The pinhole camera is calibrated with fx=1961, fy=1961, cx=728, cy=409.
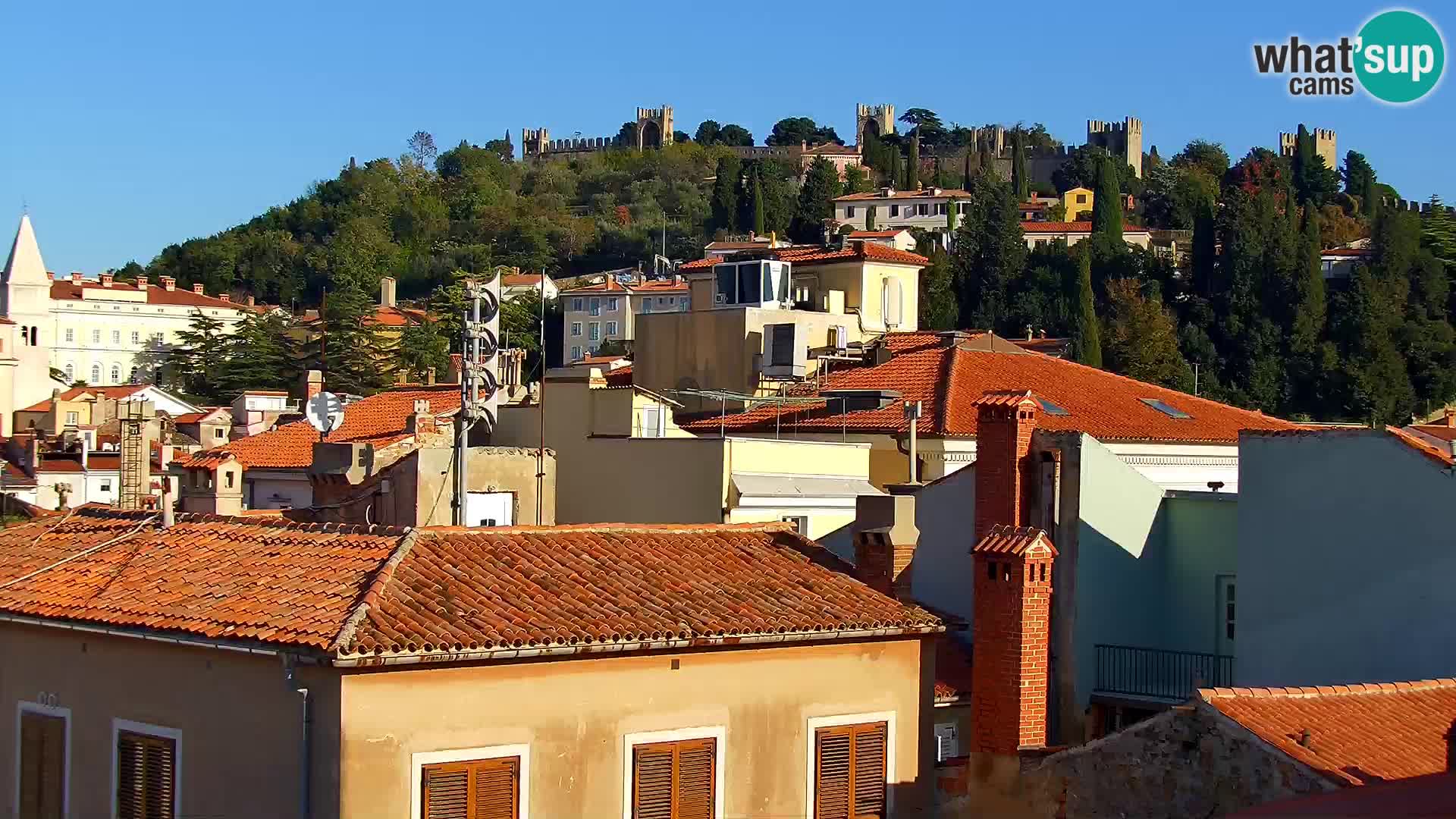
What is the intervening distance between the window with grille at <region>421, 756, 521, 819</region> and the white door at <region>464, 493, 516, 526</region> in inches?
347

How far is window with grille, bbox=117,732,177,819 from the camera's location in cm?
1288

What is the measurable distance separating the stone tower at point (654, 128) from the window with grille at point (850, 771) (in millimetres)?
168755

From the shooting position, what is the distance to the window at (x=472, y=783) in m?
12.2

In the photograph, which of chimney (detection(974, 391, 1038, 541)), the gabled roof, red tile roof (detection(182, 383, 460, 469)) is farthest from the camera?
red tile roof (detection(182, 383, 460, 469))

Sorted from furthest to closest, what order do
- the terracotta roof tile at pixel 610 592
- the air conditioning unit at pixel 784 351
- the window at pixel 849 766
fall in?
the air conditioning unit at pixel 784 351 < the window at pixel 849 766 < the terracotta roof tile at pixel 610 592

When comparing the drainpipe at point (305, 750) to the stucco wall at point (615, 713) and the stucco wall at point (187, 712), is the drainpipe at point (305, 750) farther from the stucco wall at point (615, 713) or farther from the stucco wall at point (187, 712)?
the stucco wall at point (615, 713)

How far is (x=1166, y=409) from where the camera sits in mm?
29609

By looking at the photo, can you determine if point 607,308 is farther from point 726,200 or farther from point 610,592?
point 610,592

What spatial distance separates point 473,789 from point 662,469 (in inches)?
427

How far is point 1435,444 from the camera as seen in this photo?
50.6 feet

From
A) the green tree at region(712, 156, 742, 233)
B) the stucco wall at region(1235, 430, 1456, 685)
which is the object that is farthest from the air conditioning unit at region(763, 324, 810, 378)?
the green tree at region(712, 156, 742, 233)

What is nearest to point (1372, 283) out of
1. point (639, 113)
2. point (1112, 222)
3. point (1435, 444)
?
point (1112, 222)

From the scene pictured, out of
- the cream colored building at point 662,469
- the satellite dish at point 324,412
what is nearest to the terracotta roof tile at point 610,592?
the cream colored building at point 662,469

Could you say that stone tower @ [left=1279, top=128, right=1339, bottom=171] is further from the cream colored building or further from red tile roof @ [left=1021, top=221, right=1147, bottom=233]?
the cream colored building
